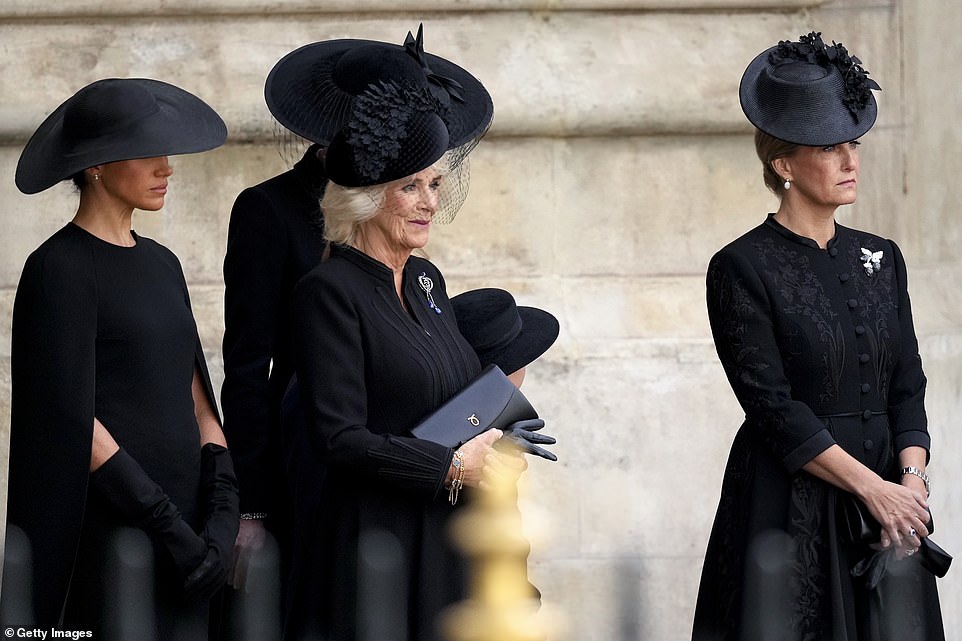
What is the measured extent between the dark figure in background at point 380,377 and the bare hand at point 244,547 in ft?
0.51

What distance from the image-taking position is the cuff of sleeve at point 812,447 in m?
4.31

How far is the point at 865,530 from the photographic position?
4.31m

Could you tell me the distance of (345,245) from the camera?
13.4ft

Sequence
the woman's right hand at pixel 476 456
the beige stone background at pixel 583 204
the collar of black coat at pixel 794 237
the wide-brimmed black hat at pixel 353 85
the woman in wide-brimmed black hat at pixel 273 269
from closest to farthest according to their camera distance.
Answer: the woman's right hand at pixel 476 456
the wide-brimmed black hat at pixel 353 85
the woman in wide-brimmed black hat at pixel 273 269
the collar of black coat at pixel 794 237
the beige stone background at pixel 583 204

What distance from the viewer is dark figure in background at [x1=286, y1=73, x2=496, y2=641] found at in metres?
3.85

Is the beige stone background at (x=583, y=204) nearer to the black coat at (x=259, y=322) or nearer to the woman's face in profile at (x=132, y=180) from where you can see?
the black coat at (x=259, y=322)

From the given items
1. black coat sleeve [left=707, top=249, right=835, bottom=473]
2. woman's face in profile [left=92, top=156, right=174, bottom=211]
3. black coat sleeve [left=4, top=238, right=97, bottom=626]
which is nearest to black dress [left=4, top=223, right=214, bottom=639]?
black coat sleeve [left=4, top=238, right=97, bottom=626]

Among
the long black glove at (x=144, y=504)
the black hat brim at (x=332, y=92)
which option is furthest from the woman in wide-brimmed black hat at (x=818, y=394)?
the long black glove at (x=144, y=504)

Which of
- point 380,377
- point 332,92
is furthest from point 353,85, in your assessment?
point 380,377

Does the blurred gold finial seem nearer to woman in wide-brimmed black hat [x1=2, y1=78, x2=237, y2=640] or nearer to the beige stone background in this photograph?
woman in wide-brimmed black hat [x1=2, y1=78, x2=237, y2=640]

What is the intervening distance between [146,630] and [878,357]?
6.75 ft

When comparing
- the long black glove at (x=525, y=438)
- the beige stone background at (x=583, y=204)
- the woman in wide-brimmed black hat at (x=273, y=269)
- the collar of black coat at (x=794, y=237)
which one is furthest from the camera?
the beige stone background at (x=583, y=204)

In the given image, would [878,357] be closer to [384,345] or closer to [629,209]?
[384,345]

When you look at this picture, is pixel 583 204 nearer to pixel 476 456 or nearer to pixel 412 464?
pixel 476 456
